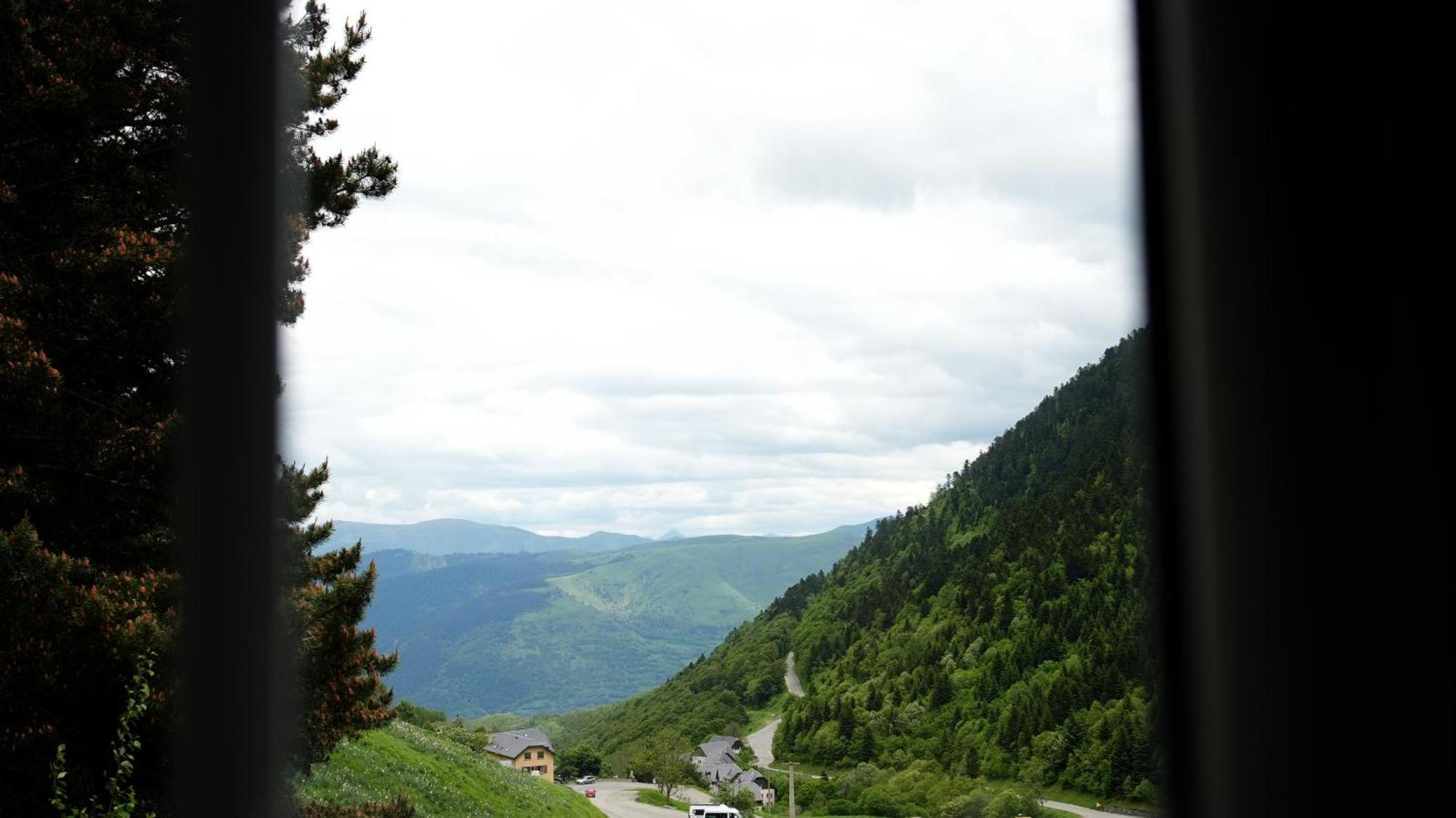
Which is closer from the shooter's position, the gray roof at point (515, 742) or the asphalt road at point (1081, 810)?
the asphalt road at point (1081, 810)

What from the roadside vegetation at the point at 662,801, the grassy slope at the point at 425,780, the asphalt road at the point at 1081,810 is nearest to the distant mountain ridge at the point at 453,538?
the roadside vegetation at the point at 662,801

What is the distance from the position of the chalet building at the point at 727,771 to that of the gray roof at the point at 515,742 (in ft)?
16.9

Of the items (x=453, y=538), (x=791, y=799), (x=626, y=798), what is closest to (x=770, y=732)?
(x=626, y=798)

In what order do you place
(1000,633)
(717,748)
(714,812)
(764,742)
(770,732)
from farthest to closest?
(717,748)
(770,732)
(764,742)
(714,812)
(1000,633)

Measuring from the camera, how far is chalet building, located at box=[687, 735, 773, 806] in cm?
2483

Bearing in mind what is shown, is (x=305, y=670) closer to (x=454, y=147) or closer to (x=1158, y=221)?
(x=454, y=147)

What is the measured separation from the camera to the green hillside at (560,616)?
98812 mm

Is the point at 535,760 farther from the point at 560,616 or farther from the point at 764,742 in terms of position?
the point at 560,616

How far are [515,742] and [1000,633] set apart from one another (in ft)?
46.8

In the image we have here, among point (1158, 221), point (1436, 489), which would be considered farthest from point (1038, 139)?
point (1436, 489)

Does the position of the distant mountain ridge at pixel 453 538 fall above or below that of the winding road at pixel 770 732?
above

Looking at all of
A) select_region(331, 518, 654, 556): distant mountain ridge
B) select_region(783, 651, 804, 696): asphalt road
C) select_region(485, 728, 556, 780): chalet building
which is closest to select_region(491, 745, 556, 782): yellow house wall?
select_region(485, 728, 556, 780): chalet building

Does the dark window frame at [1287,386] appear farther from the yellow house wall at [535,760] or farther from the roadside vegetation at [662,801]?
the roadside vegetation at [662,801]

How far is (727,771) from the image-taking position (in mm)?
27172
